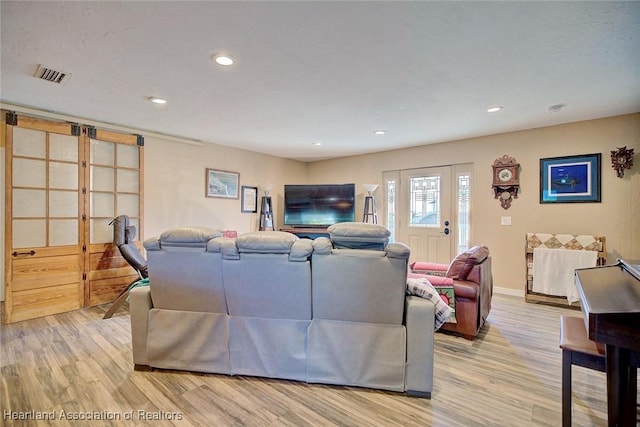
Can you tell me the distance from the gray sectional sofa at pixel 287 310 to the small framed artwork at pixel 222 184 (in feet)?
9.93

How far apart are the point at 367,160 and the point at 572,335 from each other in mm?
Answer: 4601

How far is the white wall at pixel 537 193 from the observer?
3.44 meters

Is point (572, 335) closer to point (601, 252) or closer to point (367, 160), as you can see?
point (601, 252)

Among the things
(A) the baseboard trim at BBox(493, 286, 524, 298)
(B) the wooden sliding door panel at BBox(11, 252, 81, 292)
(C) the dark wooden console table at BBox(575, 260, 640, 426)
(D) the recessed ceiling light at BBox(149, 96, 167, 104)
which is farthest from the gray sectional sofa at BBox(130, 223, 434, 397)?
(A) the baseboard trim at BBox(493, 286, 524, 298)

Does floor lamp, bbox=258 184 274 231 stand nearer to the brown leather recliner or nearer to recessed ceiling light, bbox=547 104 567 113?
the brown leather recliner

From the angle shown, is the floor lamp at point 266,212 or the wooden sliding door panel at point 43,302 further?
the floor lamp at point 266,212

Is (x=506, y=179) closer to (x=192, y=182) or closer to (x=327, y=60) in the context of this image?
(x=327, y=60)

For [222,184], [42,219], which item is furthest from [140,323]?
[222,184]

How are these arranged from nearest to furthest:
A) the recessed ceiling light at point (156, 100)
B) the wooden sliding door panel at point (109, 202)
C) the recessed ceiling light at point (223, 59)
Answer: the recessed ceiling light at point (223, 59) < the recessed ceiling light at point (156, 100) < the wooden sliding door panel at point (109, 202)

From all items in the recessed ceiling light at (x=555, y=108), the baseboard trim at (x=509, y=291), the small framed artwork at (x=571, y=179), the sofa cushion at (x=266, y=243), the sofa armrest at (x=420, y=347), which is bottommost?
the baseboard trim at (x=509, y=291)

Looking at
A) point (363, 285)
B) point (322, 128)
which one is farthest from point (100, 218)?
point (363, 285)

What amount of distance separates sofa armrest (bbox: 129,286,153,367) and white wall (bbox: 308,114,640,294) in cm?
442

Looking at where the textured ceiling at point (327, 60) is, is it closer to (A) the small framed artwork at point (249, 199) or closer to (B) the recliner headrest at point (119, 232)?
(B) the recliner headrest at point (119, 232)

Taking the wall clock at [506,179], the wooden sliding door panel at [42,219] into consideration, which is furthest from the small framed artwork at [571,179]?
the wooden sliding door panel at [42,219]
